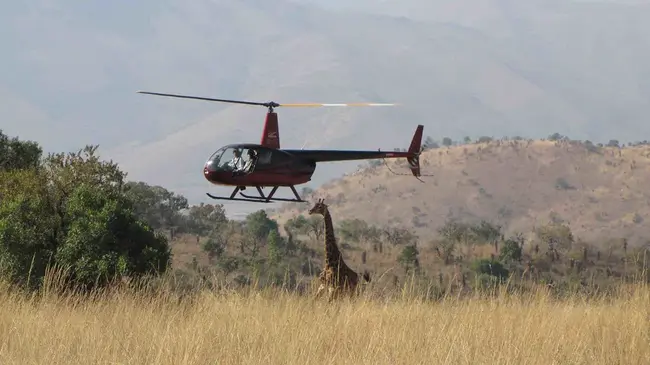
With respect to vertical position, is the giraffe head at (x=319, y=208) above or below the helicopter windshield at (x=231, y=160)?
below

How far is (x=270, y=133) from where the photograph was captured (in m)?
17.2

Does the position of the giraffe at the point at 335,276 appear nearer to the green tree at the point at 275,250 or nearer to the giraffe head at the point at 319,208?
the giraffe head at the point at 319,208

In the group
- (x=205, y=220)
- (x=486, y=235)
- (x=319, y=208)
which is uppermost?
(x=486, y=235)

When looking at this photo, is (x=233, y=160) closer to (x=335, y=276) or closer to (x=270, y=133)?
(x=270, y=133)

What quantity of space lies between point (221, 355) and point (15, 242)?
59.4ft

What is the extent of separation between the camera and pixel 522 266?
83.7 metres

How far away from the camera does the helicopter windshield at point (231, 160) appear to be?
16109 millimetres

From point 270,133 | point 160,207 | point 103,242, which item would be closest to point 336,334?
point 270,133

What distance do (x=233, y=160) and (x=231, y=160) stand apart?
3 cm

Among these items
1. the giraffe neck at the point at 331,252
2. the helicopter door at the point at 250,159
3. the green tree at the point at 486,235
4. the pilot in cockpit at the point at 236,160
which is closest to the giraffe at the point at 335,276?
the giraffe neck at the point at 331,252

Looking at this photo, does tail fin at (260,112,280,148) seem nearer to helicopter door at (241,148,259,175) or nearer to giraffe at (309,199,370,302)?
helicopter door at (241,148,259,175)

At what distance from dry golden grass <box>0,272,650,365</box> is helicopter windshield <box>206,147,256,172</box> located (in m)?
3.21

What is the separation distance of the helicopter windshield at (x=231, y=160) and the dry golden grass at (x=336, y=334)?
3.21 m

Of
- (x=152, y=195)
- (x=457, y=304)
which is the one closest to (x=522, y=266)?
(x=152, y=195)
